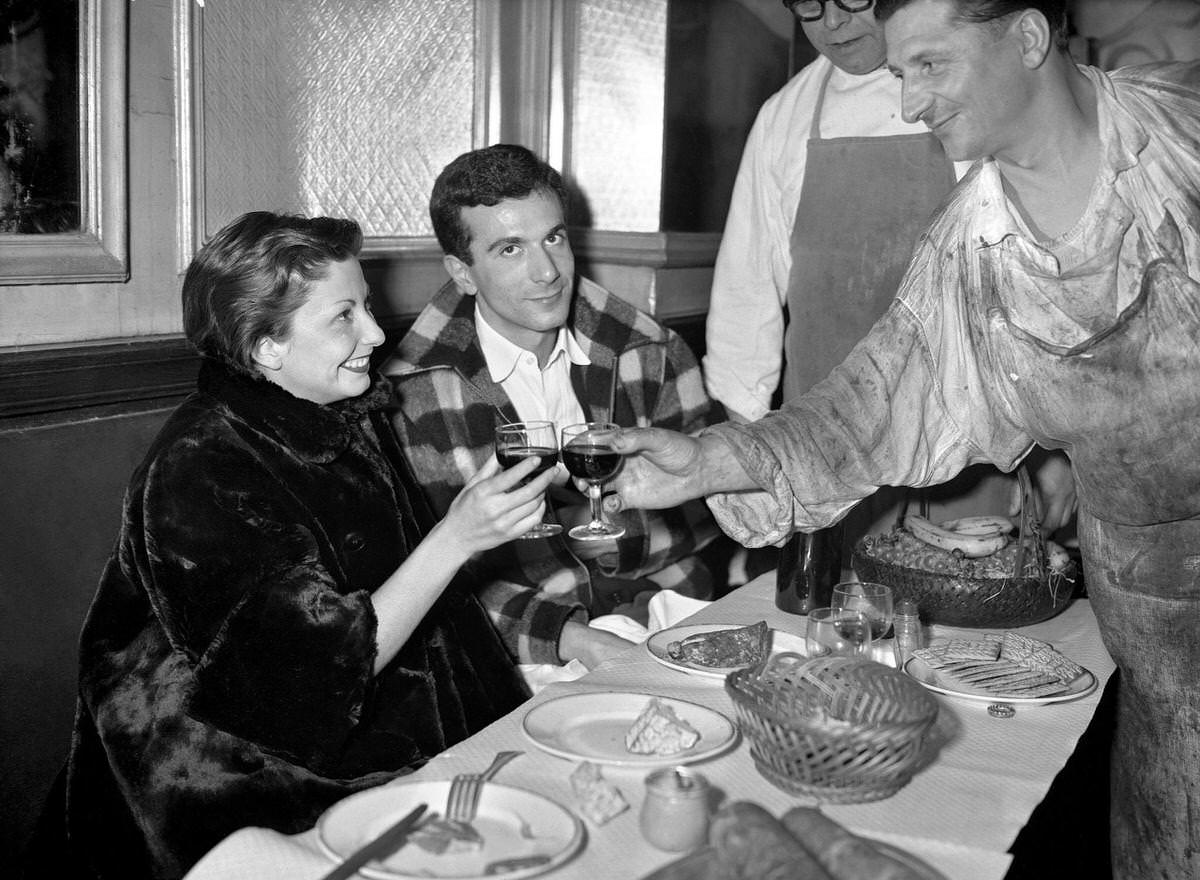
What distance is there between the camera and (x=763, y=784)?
1539 millimetres

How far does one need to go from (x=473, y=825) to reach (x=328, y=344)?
116 cm

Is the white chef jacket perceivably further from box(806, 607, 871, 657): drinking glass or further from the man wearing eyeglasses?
box(806, 607, 871, 657): drinking glass

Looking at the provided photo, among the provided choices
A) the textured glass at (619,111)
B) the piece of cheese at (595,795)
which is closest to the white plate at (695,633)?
the piece of cheese at (595,795)

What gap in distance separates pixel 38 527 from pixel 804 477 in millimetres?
1559

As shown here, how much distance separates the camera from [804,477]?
2.09 metres

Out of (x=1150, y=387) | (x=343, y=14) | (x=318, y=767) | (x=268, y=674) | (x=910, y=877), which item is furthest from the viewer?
(x=343, y=14)

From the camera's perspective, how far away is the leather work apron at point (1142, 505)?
176 centimetres

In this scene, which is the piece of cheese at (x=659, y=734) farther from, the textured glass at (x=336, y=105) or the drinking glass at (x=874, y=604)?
the textured glass at (x=336, y=105)

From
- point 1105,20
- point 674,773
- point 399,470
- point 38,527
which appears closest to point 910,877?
point 674,773

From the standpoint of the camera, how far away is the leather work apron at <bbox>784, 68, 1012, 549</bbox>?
332 cm

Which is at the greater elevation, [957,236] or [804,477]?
[957,236]

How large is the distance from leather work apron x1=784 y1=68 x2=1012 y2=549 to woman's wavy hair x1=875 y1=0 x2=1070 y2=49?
57.3 inches

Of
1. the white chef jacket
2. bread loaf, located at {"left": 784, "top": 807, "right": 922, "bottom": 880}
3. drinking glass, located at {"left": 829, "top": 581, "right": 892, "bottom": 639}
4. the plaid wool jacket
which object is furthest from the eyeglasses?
bread loaf, located at {"left": 784, "top": 807, "right": 922, "bottom": 880}

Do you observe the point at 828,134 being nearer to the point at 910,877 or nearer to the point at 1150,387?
the point at 1150,387
